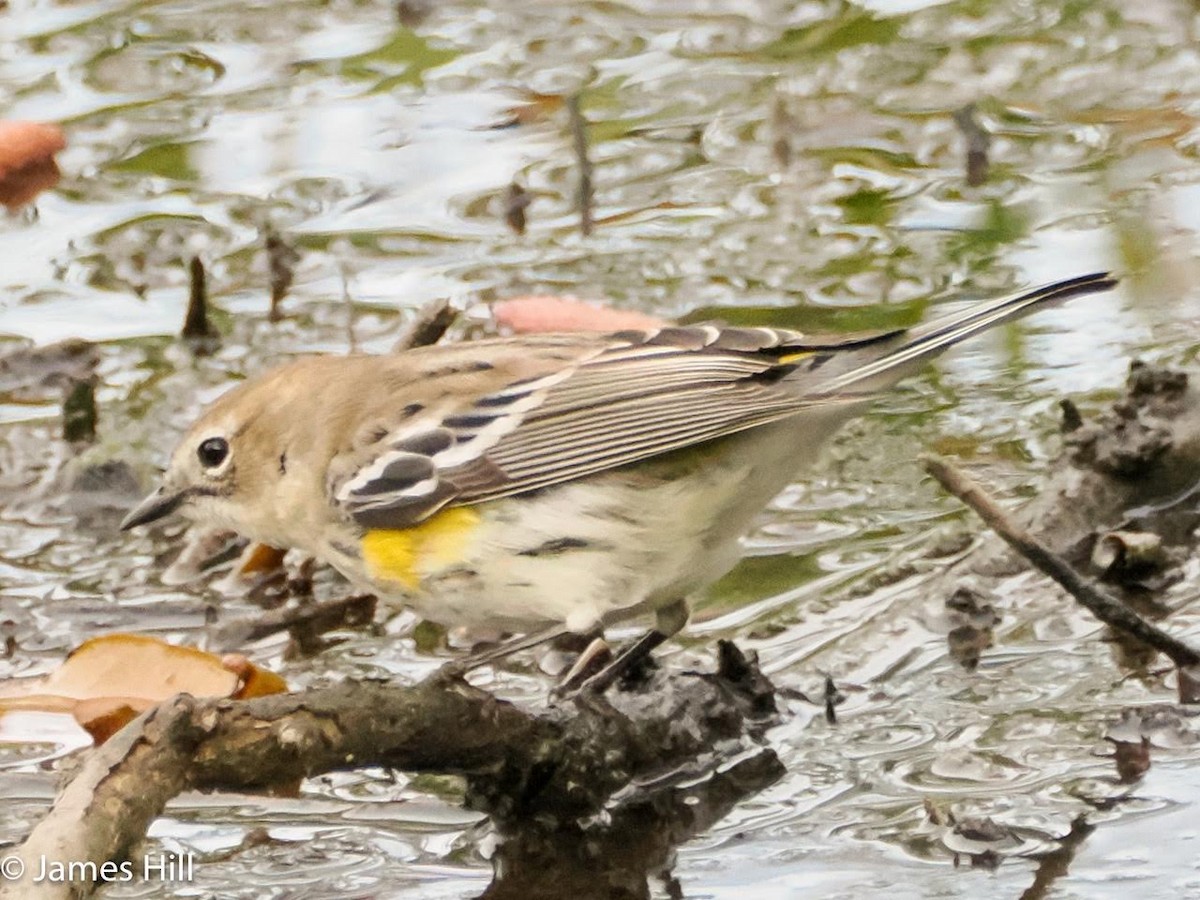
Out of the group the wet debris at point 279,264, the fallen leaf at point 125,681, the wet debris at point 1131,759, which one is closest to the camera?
the wet debris at point 1131,759

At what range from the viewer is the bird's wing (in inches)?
175

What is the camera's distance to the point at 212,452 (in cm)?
516

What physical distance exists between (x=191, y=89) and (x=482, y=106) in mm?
1231

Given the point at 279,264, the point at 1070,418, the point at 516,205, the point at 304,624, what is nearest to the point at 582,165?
A: the point at 516,205

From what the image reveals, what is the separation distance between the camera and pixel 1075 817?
3.88 metres

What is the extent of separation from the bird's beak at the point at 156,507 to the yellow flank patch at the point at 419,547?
72 cm

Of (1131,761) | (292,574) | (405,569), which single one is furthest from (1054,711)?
(292,574)

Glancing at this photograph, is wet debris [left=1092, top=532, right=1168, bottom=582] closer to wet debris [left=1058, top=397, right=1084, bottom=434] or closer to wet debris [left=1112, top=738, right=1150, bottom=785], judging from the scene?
wet debris [left=1058, top=397, right=1084, bottom=434]

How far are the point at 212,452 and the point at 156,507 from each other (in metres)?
0.20

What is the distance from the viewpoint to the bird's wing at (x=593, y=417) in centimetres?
443

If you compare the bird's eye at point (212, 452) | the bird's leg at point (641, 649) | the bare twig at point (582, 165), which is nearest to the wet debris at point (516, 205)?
the bare twig at point (582, 165)

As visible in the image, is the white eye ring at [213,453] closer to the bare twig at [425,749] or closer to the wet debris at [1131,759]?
the bare twig at [425,749]

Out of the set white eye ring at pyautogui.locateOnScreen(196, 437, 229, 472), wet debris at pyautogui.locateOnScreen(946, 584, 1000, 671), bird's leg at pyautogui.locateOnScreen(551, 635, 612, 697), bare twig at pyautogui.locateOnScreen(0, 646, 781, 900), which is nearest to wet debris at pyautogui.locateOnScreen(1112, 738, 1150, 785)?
wet debris at pyautogui.locateOnScreen(946, 584, 1000, 671)

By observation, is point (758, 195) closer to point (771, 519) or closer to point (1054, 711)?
point (771, 519)
